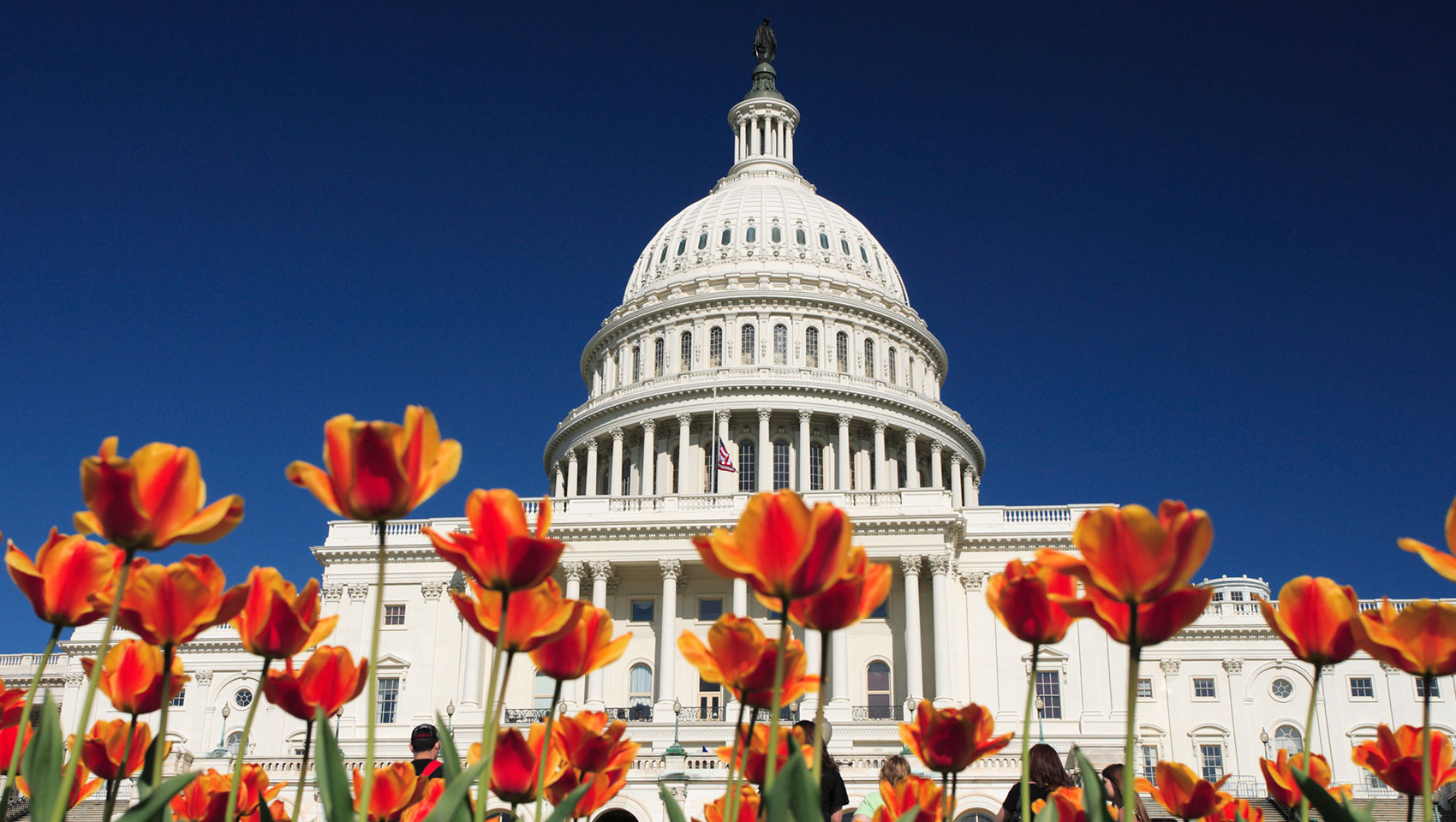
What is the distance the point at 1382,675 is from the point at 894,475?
96.6 ft

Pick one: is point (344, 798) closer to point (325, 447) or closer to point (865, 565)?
point (325, 447)

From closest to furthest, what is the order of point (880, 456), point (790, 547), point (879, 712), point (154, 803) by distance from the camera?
1. point (154, 803)
2. point (790, 547)
3. point (879, 712)
4. point (880, 456)

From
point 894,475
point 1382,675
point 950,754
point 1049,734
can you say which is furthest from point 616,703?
point 950,754

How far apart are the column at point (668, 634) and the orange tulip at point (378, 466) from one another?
51.6 meters

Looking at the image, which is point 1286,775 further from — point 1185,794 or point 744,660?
point 744,660

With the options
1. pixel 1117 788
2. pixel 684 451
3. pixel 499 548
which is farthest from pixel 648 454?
pixel 499 548

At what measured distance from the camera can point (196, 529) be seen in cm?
292

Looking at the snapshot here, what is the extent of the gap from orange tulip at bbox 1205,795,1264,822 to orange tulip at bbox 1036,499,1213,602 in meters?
2.00

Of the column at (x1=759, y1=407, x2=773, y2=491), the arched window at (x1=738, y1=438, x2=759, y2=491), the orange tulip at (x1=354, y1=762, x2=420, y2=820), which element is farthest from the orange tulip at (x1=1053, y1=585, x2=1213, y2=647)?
the arched window at (x1=738, y1=438, x2=759, y2=491)

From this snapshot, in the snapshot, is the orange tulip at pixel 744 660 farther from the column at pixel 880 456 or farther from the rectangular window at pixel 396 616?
the column at pixel 880 456

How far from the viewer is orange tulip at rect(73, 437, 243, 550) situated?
2.82m

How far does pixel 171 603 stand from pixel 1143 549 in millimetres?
2496

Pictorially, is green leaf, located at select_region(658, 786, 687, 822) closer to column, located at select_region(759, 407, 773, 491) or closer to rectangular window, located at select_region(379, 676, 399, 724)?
rectangular window, located at select_region(379, 676, 399, 724)

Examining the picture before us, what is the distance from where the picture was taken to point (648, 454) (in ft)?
252
